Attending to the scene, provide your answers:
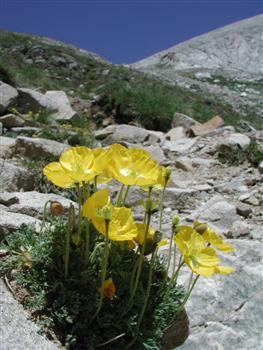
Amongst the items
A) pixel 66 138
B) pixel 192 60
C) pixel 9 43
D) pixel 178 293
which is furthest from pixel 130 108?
pixel 192 60

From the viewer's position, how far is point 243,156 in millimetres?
6074

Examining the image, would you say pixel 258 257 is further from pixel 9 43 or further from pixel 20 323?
pixel 9 43

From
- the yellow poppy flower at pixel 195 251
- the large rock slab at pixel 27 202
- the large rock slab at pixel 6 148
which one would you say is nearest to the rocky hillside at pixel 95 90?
the large rock slab at pixel 6 148

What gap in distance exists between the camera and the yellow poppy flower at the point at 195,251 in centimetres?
154

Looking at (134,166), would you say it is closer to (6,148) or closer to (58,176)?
(58,176)

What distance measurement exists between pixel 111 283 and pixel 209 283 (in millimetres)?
1086

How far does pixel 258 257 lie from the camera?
2.67 metres

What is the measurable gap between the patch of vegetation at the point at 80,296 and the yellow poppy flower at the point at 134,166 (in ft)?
0.84

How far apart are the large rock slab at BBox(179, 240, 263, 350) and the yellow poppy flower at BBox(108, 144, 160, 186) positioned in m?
0.98

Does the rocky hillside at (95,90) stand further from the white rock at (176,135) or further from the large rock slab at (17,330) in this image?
the large rock slab at (17,330)

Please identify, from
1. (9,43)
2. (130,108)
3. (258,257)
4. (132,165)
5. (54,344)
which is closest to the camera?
(54,344)

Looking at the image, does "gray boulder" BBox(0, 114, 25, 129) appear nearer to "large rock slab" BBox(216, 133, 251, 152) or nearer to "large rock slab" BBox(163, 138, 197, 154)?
"large rock slab" BBox(163, 138, 197, 154)

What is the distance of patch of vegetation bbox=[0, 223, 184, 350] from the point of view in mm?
1596

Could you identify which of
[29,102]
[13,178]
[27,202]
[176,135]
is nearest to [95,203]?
[27,202]
